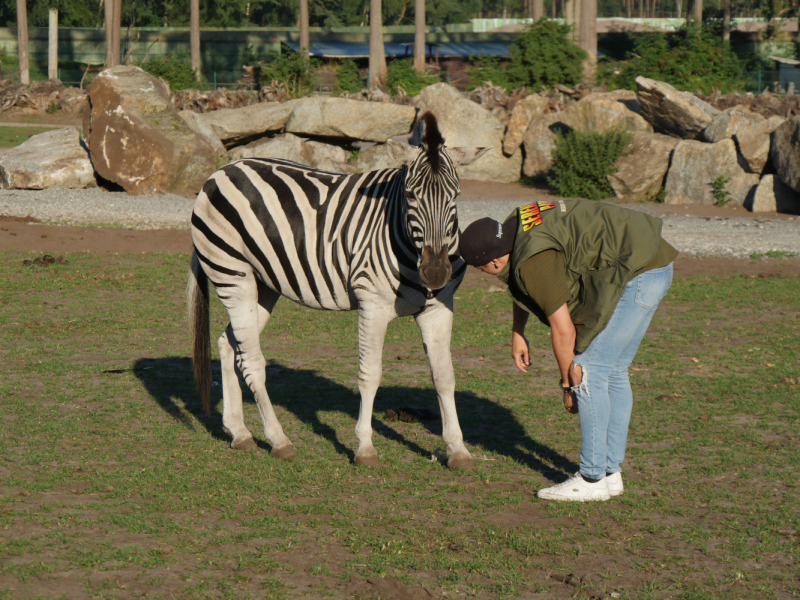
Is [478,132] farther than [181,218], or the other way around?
[478,132]

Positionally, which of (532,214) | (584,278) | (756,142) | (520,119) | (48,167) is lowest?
(584,278)

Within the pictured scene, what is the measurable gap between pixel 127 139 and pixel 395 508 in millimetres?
15481

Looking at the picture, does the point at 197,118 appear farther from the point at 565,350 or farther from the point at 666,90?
the point at 565,350

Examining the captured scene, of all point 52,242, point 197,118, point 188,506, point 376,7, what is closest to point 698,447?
point 188,506

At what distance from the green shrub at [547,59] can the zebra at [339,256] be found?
22370 millimetres

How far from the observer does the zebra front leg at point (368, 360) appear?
17.0ft

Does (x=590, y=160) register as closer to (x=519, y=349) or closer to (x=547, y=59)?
(x=547, y=59)

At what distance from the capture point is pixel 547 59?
88.4 feet

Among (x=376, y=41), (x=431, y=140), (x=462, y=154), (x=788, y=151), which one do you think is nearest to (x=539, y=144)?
(x=788, y=151)

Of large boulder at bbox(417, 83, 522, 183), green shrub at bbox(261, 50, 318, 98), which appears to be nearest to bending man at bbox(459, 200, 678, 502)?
large boulder at bbox(417, 83, 522, 183)

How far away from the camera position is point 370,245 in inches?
204

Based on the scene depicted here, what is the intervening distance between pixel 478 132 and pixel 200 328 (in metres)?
18.0

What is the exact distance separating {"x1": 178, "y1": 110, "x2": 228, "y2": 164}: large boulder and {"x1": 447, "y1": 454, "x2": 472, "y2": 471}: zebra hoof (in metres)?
15.9

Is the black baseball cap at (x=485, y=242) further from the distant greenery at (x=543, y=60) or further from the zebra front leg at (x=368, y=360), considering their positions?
the distant greenery at (x=543, y=60)
